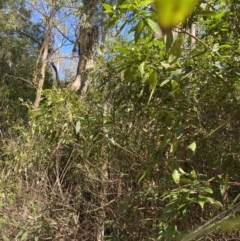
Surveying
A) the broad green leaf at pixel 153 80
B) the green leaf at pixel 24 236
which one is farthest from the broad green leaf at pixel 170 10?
the green leaf at pixel 24 236

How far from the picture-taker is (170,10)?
178 millimetres

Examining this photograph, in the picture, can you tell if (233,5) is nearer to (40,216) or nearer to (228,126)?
(228,126)

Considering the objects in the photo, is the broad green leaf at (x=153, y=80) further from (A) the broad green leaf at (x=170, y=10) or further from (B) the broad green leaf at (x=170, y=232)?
(A) the broad green leaf at (x=170, y=10)

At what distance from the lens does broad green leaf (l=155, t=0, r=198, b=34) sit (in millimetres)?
176

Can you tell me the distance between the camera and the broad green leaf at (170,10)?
0.18m

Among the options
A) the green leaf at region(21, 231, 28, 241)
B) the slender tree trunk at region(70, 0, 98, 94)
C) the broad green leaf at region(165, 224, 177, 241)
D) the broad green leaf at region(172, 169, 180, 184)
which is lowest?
the green leaf at region(21, 231, 28, 241)

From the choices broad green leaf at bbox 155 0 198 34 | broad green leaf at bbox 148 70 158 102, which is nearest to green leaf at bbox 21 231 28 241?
broad green leaf at bbox 148 70 158 102

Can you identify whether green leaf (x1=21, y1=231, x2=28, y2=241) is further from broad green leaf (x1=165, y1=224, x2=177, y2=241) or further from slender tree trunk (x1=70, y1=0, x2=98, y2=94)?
slender tree trunk (x1=70, y1=0, x2=98, y2=94)

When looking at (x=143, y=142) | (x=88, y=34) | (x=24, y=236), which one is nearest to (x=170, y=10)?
(x=143, y=142)

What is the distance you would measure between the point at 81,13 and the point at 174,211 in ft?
31.7

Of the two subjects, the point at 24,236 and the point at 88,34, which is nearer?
the point at 24,236

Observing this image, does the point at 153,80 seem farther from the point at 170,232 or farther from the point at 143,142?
the point at 143,142

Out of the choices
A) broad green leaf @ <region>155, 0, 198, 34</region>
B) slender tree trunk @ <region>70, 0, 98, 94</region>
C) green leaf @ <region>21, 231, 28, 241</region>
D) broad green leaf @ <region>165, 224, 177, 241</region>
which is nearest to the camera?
broad green leaf @ <region>155, 0, 198, 34</region>

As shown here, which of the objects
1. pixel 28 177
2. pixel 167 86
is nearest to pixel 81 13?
pixel 28 177
